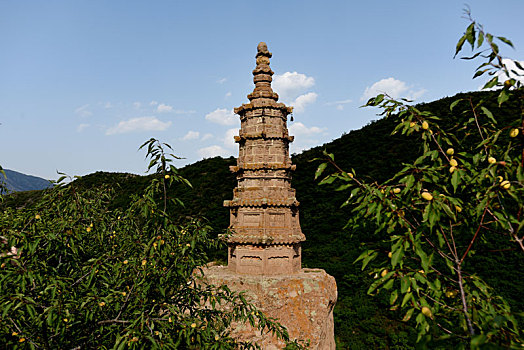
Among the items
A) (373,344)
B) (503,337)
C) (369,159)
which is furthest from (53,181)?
(369,159)

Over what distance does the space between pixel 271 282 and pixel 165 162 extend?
6.98m

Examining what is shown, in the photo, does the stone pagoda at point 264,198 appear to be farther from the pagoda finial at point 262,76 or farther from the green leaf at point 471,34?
the green leaf at point 471,34

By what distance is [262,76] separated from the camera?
12031 mm

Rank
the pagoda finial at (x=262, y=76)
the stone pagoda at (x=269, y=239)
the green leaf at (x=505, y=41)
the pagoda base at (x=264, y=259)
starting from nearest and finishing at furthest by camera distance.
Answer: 1. the green leaf at (x=505, y=41)
2. the stone pagoda at (x=269, y=239)
3. the pagoda base at (x=264, y=259)
4. the pagoda finial at (x=262, y=76)

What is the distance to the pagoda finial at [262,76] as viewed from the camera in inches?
463

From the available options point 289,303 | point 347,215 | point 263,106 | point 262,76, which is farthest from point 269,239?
point 347,215

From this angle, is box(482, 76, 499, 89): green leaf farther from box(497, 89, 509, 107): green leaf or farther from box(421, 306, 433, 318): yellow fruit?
box(421, 306, 433, 318): yellow fruit

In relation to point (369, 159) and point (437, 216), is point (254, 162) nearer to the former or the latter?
point (437, 216)

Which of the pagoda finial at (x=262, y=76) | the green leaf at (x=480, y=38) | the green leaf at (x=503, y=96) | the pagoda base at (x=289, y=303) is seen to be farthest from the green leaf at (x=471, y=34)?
the pagoda finial at (x=262, y=76)

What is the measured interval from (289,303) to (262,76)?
788 centimetres

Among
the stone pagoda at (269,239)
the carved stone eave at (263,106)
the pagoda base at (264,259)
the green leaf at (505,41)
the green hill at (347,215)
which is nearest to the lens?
the green leaf at (505,41)

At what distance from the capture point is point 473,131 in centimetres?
393

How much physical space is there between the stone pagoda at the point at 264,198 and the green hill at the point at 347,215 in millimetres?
2406

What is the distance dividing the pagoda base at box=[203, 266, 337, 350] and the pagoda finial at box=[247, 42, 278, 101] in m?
6.27
